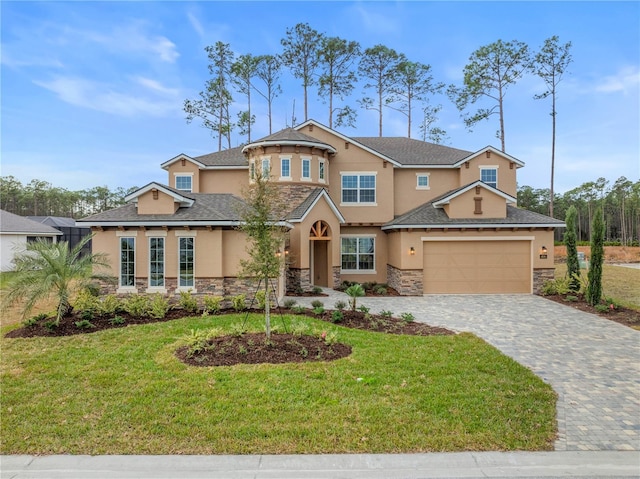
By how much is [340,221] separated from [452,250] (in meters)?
5.29

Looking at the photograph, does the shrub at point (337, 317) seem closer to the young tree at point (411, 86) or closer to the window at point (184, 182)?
the window at point (184, 182)

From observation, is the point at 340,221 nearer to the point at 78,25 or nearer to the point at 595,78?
the point at 78,25

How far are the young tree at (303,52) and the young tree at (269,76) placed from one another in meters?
1.09

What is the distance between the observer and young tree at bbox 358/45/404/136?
26.9m

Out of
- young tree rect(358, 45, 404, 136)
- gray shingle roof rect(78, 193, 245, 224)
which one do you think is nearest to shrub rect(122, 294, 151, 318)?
gray shingle roof rect(78, 193, 245, 224)

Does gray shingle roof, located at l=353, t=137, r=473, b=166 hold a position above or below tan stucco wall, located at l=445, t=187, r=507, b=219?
above

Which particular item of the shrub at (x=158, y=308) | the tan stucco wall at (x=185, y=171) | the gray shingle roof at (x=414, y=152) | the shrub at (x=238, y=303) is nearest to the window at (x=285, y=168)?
the gray shingle roof at (x=414, y=152)

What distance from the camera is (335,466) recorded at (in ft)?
12.4

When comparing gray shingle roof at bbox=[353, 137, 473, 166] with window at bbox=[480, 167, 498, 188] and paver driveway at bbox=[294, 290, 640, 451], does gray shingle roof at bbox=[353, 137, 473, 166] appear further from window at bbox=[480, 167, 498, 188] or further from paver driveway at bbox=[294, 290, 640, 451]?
paver driveway at bbox=[294, 290, 640, 451]

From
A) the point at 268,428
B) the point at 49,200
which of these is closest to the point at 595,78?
the point at 268,428

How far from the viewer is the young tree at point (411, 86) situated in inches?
1091

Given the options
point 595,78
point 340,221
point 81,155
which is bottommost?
point 340,221

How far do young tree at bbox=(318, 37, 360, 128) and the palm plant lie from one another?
850 inches

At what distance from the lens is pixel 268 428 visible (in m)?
4.38
